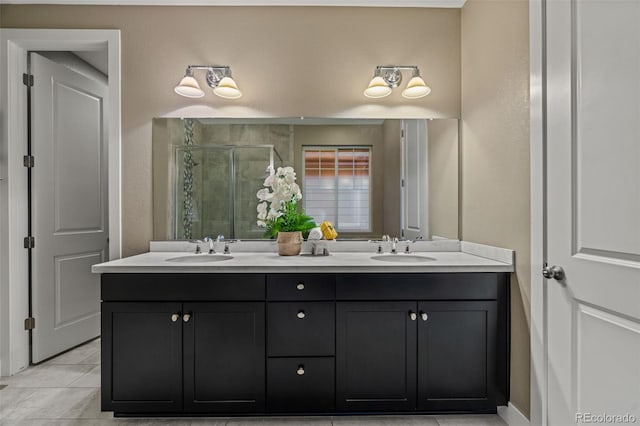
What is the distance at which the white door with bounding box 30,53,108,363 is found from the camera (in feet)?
8.34

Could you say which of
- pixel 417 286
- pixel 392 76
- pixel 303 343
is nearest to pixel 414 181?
pixel 392 76

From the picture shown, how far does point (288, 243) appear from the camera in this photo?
2.22m

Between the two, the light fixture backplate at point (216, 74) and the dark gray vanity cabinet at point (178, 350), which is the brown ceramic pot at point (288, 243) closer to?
the dark gray vanity cabinet at point (178, 350)

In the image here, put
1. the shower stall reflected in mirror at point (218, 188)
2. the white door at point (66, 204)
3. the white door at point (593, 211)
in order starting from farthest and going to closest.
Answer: the white door at point (66, 204) → the shower stall reflected in mirror at point (218, 188) → the white door at point (593, 211)

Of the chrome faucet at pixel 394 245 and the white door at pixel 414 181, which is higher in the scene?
the white door at pixel 414 181

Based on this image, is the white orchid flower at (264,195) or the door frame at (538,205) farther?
the white orchid flower at (264,195)

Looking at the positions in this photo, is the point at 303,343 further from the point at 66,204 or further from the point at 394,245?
the point at 66,204

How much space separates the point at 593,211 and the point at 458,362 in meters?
0.98

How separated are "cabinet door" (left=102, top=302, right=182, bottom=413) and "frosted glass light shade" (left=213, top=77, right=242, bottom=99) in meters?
1.38

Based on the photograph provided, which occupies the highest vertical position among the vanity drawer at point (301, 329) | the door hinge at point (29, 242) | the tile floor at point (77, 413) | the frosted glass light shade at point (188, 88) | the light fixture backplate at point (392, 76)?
the light fixture backplate at point (392, 76)

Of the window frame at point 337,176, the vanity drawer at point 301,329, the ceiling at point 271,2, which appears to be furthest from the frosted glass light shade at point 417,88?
the vanity drawer at point 301,329

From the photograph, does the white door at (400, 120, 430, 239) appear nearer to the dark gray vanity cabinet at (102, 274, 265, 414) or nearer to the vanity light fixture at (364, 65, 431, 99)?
the vanity light fixture at (364, 65, 431, 99)

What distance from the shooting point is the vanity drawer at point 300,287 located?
181cm

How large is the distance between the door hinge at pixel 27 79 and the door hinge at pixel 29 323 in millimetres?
1667
